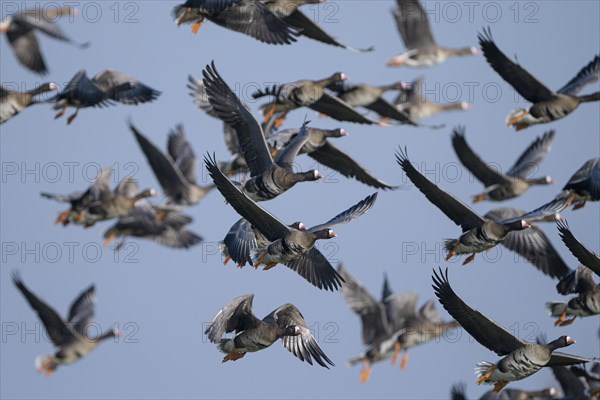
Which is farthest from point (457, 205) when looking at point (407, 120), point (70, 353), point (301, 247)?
point (70, 353)

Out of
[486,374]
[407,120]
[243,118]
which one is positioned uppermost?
[407,120]

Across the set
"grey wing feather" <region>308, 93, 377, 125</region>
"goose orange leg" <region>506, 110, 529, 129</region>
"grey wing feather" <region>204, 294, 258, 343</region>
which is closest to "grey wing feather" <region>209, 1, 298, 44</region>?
"grey wing feather" <region>308, 93, 377, 125</region>

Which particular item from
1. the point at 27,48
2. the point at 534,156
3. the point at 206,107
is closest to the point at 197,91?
the point at 206,107

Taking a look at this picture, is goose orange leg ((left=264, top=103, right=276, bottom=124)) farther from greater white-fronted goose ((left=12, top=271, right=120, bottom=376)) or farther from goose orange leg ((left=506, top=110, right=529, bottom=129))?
greater white-fronted goose ((left=12, top=271, right=120, bottom=376))

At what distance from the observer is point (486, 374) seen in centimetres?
1767

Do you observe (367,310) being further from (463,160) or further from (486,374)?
(486,374)

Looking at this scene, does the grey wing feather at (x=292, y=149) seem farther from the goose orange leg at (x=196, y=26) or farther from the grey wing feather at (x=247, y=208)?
the goose orange leg at (x=196, y=26)

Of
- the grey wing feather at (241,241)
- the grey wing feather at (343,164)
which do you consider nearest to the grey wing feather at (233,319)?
the grey wing feather at (241,241)

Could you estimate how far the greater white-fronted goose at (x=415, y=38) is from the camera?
28562 millimetres

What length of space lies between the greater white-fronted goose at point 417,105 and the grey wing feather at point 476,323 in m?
12.0

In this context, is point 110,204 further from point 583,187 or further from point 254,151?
point 583,187

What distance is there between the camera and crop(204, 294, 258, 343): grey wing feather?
1731 centimetres

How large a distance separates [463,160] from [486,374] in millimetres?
7901

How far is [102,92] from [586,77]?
366 inches
